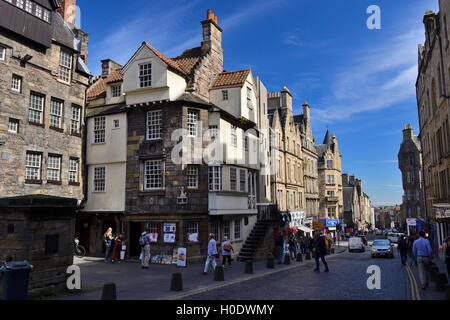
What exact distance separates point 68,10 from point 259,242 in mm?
22352

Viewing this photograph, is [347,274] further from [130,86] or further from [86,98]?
[86,98]

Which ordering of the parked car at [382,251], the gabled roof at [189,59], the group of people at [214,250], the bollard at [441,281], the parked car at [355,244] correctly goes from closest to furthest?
the bollard at [441,281] → the group of people at [214,250] → the gabled roof at [189,59] → the parked car at [382,251] → the parked car at [355,244]

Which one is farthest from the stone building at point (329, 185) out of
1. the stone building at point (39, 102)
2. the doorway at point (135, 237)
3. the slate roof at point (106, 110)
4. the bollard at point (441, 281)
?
the bollard at point (441, 281)

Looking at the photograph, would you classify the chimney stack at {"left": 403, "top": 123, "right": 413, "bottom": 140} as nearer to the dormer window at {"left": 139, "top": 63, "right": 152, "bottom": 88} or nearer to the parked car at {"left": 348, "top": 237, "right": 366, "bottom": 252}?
the parked car at {"left": 348, "top": 237, "right": 366, "bottom": 252}

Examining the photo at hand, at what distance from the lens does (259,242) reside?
24312 millimetres

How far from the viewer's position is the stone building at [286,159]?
35.7 metres

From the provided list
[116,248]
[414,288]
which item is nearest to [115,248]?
[116,248]

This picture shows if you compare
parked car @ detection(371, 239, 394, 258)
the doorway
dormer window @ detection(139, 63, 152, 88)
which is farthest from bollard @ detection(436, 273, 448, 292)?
parked car @ detection(371, 239, 394, 258)

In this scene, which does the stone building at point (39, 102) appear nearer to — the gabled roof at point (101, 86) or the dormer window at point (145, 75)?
the gabled roof at point (101, 86)

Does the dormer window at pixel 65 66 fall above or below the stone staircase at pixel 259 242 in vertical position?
above

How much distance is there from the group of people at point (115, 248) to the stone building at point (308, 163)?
98.6ft

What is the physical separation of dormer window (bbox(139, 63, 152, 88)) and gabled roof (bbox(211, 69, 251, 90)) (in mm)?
4623

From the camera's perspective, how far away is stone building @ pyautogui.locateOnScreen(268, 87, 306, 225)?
35.7m
